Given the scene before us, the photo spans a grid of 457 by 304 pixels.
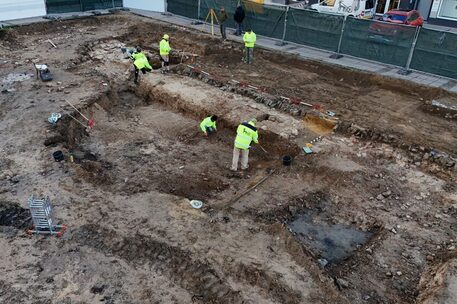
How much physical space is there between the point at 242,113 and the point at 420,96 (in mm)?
6616

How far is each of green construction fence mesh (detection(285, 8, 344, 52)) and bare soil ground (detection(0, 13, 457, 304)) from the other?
164cm

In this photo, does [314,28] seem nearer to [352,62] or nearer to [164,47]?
[352,62]

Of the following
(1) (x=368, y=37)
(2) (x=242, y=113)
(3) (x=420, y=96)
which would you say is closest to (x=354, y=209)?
(2) (x=242, y=113)

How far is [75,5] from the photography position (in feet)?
73.3

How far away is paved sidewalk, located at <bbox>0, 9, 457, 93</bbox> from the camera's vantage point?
14427mm

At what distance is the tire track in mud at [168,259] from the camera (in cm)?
641

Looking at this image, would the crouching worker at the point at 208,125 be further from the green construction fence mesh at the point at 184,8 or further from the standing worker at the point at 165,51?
the green construction fence mesh at the point at 184,8

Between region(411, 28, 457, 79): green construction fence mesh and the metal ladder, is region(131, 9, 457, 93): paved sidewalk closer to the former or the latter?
region(411, 28, 457, 79): green construction fence mesh

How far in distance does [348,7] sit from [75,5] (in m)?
15.4

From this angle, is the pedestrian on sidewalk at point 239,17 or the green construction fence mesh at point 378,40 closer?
the green construction fence mesh at point 378,40

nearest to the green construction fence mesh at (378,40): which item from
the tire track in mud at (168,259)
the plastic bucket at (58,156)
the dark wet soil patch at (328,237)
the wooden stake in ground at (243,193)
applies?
the wooden stake in ground at (243,193)

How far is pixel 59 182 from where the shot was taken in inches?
352

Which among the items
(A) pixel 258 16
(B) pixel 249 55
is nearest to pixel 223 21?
(A) pixel 258 16

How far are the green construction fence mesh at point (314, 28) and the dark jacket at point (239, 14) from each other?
235cm
